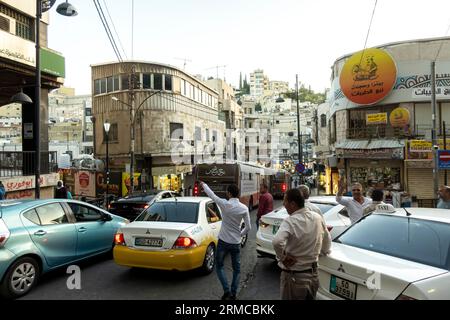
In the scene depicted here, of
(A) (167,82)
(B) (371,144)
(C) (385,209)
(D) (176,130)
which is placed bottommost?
(C) (385,209)

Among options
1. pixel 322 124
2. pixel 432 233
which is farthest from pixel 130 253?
pixel 322 124

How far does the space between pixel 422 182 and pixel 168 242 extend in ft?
63.9

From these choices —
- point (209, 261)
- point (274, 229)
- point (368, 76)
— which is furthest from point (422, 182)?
point (209, 261)

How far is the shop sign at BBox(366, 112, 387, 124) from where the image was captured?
22.1m

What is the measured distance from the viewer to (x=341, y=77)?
2325 cm

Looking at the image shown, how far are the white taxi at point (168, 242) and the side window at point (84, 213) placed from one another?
1.12 m

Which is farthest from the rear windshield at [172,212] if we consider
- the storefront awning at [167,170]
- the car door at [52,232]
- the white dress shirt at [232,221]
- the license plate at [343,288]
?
the storefront awning at [167,170]

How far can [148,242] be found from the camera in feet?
20.5

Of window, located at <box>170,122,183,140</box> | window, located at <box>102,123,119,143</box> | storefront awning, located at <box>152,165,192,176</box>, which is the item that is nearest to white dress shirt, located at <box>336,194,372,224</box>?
storefront awning, located at <box>152,165,192,176</box>

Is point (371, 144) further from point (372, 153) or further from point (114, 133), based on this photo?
point (114, 133)

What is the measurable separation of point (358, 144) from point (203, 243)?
62.2 ft

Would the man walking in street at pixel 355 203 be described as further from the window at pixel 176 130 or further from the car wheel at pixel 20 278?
the window at pixel 176 130

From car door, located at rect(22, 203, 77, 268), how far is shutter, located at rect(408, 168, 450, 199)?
19999 millimetres

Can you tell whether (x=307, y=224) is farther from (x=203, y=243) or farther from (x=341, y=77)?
(x=341, y=77)
